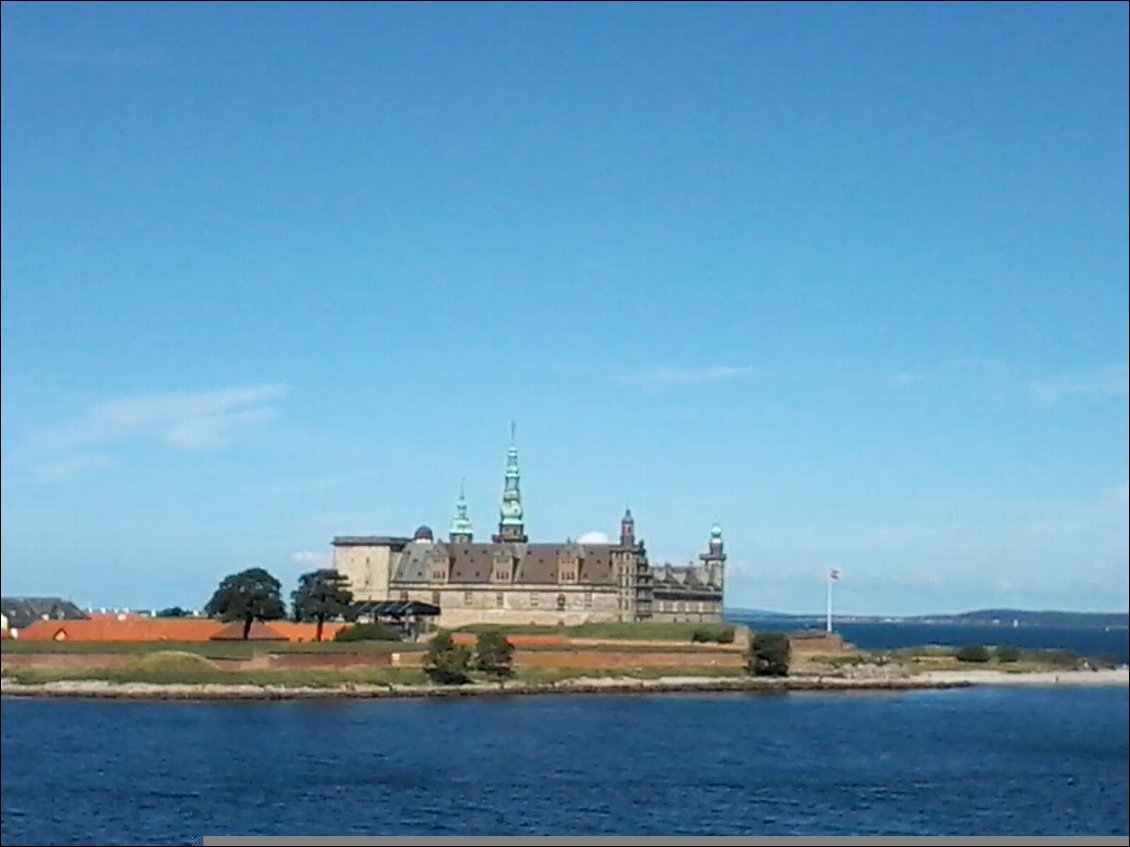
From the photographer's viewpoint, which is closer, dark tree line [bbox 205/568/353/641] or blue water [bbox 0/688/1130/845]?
blue water [bbox 0/688/1130/845]

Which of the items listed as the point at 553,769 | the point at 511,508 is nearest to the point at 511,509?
the point at 511,508

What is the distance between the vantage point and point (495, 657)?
52188 mm

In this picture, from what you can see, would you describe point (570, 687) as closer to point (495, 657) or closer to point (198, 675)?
point (495, 657)

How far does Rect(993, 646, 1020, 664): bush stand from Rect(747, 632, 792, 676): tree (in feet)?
38.3

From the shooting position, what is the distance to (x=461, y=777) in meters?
25.0

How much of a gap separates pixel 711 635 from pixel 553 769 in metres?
35.5

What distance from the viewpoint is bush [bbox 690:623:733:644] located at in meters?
61.6

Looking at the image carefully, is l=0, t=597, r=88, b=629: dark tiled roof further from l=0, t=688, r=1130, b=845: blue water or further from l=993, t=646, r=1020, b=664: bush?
l=993, t=646, r=1020, b=664: bush

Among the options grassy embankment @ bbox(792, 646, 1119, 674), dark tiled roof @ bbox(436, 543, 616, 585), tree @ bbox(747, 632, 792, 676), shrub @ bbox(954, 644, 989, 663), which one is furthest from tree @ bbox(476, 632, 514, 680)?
shrub @ bbox(954, 644, 989, 663)

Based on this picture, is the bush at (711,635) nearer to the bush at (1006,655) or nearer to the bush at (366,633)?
the bush at (1006,655)

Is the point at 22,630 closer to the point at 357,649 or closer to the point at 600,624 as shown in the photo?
the point at 357,649

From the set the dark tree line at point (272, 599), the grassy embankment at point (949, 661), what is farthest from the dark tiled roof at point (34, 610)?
the grassy embankment at point (949, 661)

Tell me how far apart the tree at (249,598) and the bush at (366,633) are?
2596mm

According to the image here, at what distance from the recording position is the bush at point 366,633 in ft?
185
